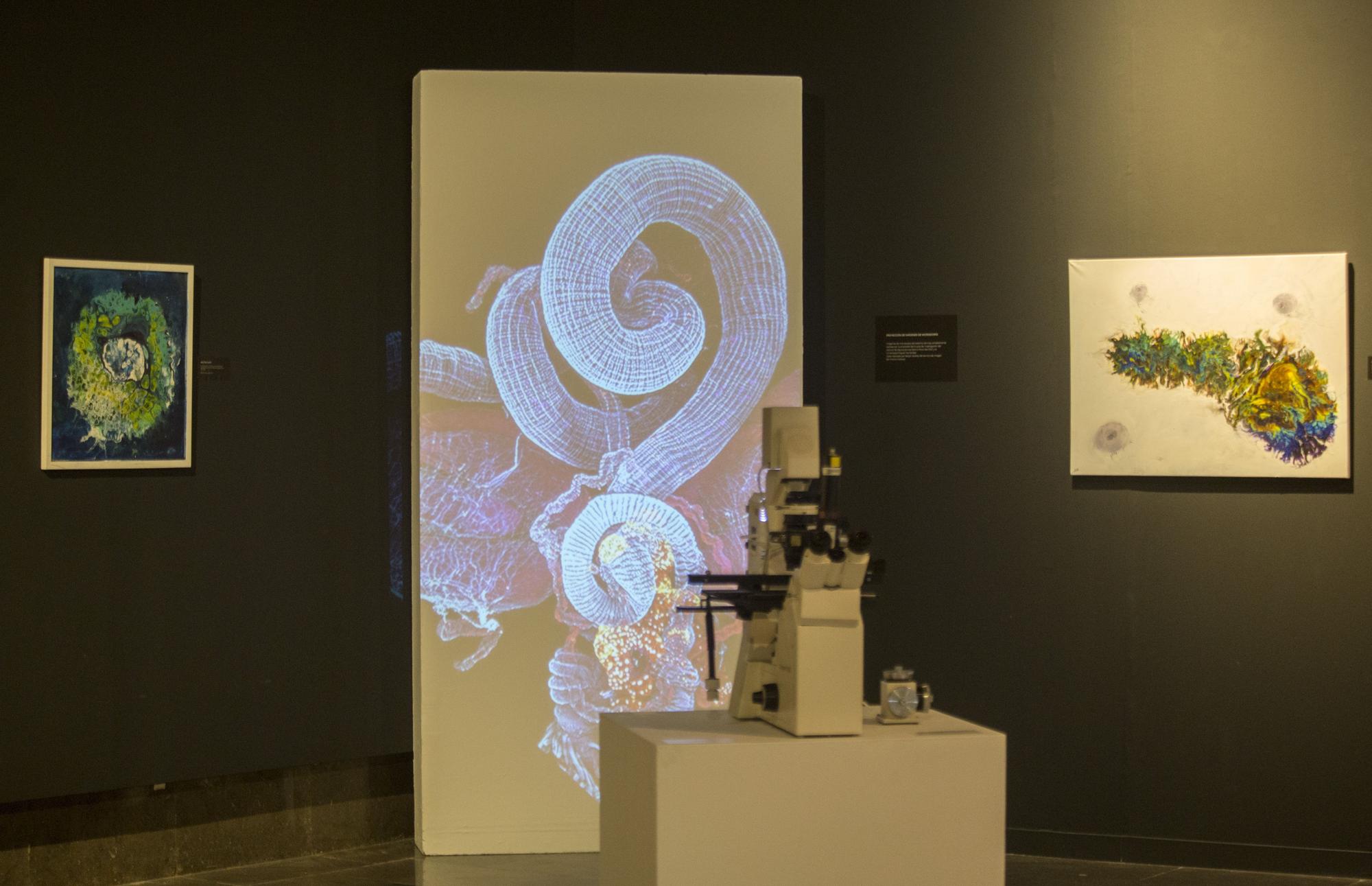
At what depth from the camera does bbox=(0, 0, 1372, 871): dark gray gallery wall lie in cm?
474

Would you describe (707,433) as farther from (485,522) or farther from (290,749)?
(290,749)

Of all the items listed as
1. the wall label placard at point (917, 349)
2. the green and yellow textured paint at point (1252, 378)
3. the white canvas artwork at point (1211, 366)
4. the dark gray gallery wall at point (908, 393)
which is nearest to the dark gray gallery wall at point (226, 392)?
the dark gray gallery wall at point (908, 393)

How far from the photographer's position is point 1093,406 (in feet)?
16.9

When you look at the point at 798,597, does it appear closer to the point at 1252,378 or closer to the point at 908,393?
the point at 908,393

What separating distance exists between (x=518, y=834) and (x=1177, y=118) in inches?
130

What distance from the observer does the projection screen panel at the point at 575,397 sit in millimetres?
5090

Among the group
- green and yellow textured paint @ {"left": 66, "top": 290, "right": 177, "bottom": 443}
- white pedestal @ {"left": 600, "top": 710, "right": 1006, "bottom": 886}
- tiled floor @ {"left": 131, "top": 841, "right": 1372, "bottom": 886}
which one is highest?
green and yellow textured paint @ {"left": 66, "top": 290, "right": 177, "bottom": 443}

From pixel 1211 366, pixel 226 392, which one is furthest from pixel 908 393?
pixel 226 392

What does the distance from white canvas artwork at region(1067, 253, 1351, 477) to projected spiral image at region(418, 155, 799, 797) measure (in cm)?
106

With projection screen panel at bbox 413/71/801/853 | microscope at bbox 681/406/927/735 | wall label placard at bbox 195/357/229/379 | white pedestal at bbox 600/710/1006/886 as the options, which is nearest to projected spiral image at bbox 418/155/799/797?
projection screen panel at bbox 413/71/801/853

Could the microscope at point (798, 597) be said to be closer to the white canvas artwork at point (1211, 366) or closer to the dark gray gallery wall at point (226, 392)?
the white canvas artwork at point (1211, 366)

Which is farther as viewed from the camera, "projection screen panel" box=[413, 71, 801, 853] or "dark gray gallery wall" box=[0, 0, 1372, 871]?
"projection screen panel" box=[413, 71, 801, 853]

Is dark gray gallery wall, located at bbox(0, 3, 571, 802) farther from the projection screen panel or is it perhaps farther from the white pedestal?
the white pedestal

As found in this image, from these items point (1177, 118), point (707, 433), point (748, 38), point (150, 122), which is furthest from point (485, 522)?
point (1177, 118)
